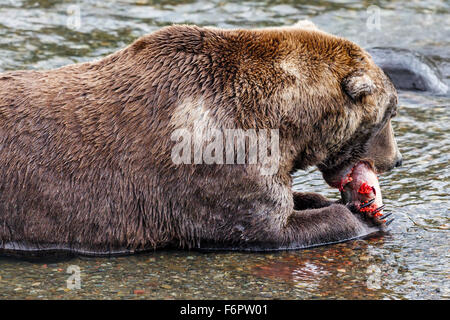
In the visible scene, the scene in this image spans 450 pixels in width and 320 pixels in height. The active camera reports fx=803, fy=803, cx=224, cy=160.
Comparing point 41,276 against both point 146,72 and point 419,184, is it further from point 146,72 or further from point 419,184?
point 419,184

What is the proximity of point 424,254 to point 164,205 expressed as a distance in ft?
6.35

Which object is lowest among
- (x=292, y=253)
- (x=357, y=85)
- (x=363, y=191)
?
(x=292, y=253)

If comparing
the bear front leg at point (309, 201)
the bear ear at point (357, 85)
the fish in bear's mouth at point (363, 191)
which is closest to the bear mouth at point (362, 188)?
the fish in bear's mouth at point (363, 191)

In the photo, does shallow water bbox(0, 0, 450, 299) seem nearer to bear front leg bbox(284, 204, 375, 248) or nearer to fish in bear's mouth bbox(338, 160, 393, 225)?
bear front leg bbox(284, 204, 375, 248)

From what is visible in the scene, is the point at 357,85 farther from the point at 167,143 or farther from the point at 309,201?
the point at 167,143

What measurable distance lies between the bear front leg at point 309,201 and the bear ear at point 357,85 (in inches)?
37.0

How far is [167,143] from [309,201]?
1.48 metres

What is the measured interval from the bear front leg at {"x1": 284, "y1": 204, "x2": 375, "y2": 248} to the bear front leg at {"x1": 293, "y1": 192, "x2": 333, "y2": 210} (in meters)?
0.39

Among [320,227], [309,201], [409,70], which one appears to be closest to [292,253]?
[320,227]

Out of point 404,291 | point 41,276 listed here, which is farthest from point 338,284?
point 41,276

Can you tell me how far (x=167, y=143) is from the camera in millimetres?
5840

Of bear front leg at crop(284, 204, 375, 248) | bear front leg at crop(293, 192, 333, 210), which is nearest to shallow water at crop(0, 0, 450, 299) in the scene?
bear front leg at crop(284, 204, 375, 248)

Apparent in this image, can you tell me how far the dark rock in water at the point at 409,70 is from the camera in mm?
10102

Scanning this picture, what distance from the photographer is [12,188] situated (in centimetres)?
586
